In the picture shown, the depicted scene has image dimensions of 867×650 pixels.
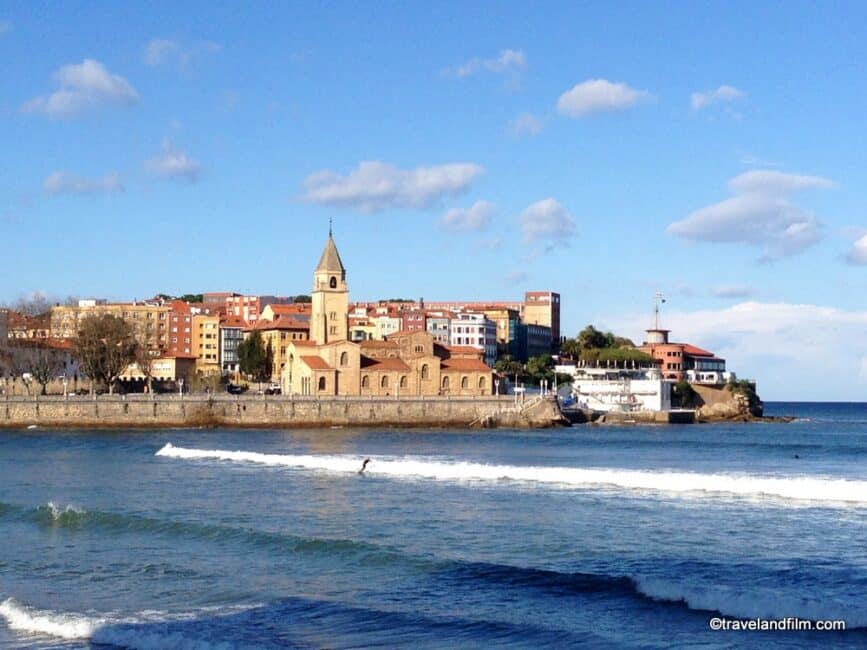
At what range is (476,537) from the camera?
25.6m

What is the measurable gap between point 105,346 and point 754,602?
7472 centimetres

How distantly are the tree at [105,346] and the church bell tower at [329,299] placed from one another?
1441 cm

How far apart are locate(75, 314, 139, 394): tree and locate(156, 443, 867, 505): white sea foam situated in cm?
3970

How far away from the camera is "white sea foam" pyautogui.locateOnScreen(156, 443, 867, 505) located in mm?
33375

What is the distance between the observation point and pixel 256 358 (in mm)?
113250

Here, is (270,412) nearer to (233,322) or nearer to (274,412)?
(274,412)

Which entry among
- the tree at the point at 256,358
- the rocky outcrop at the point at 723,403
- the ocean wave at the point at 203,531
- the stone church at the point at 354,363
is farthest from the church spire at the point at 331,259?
the ocean wave at the point at 203,531

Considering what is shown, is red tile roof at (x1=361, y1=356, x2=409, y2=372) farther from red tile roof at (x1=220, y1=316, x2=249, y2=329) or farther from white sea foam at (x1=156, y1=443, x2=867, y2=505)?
red tile roof at (x1=220, y1=316, x2=249, y2=329)

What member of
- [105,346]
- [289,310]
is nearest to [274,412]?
[105,346]

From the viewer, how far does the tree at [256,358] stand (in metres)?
114

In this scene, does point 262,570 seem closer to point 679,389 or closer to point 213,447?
point 213,447

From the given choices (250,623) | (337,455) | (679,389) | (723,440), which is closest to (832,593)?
(250,623)

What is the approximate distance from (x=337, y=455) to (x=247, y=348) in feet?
212

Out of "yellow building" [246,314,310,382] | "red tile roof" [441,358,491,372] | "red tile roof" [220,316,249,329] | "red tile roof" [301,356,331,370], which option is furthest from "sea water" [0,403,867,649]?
"red tile roof" [220,316,249,329]
